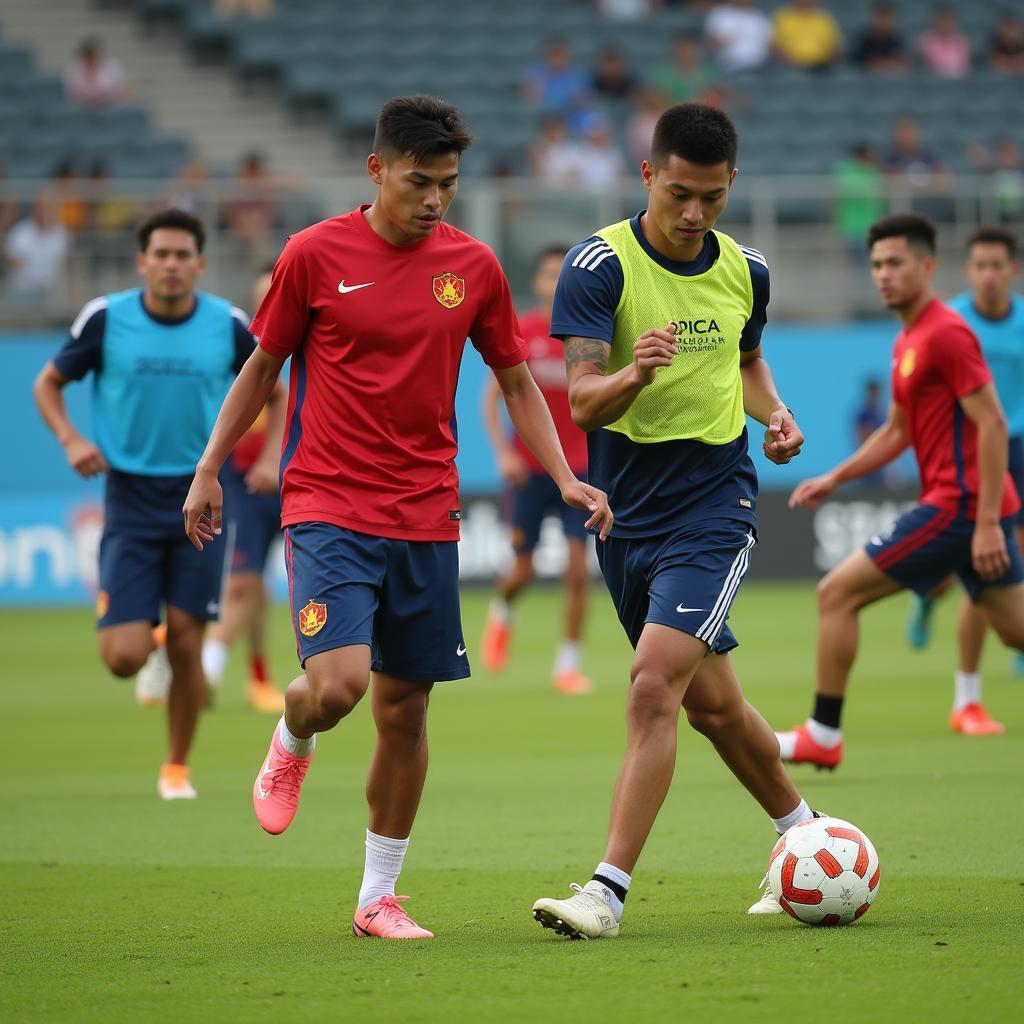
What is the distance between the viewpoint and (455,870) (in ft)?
23.4

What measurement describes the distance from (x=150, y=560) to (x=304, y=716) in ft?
10.9

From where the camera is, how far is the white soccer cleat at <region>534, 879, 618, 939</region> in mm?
5492

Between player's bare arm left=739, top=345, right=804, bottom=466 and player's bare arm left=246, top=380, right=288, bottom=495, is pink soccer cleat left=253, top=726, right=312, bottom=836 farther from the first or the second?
player's bare arm left=246, top=380, right=288, bottom=495

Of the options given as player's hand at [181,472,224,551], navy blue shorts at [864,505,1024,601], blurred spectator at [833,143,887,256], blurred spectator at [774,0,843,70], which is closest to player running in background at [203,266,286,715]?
navy blue shorts at [864,505,1024,601]

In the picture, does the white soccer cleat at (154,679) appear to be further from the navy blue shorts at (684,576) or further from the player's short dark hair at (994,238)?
the navy blue shorts at (684,576)

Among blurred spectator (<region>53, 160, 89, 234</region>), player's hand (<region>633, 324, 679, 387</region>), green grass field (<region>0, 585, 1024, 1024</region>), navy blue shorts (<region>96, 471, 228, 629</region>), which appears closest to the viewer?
green grass field (<region>0, 585, 1024, 1024</region>)

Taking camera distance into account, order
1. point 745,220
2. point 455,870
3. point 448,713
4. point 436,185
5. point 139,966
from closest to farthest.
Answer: point 139,966
point 436,185
point 455,870
point 448,713
point 745,220

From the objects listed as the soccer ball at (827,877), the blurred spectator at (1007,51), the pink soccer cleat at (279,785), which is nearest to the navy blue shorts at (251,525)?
the pink soccer cleat at (279,785)

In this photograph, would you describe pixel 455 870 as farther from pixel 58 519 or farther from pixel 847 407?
pixel 847 407

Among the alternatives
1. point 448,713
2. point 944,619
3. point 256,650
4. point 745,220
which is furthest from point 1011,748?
point 745,220

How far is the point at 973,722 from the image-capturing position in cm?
1088

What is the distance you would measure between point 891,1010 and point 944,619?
1513cm

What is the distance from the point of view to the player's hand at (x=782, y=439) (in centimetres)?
598

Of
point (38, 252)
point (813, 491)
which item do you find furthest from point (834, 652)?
point (38, 252)
